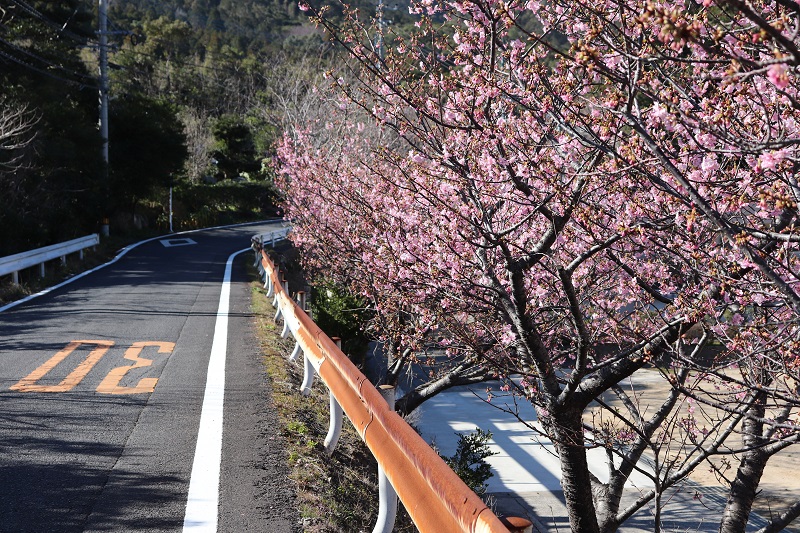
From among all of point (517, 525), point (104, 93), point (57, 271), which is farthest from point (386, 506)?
point (104, 93)

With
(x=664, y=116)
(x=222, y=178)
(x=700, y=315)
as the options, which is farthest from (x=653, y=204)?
(x=222, y=178)

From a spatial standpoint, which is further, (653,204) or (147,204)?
(147,204)

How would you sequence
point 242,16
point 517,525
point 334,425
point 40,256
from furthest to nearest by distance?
1. point 242,16
2. point 40,256
3. point 334,425
4. point 517,525

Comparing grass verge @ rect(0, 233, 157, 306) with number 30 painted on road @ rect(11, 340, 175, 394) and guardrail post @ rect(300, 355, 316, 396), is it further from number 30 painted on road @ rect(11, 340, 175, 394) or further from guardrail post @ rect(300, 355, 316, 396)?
guardrail post @ rect(300, 355, 316, 396)

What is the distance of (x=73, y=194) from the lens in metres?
28.3

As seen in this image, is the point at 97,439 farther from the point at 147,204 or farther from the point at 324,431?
the point at 147,204

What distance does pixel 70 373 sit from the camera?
8.30 meters

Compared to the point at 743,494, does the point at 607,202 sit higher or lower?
higher

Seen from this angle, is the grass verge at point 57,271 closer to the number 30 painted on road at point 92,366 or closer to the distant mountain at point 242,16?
the number 30 painted on road at point 92,366

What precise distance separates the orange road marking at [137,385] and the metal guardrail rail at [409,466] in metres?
2.75

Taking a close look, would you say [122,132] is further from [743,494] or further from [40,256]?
[743,494]

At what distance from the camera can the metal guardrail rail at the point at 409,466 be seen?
2570 mm

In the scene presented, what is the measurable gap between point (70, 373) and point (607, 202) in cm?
593

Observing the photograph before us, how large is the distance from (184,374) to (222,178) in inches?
1859
